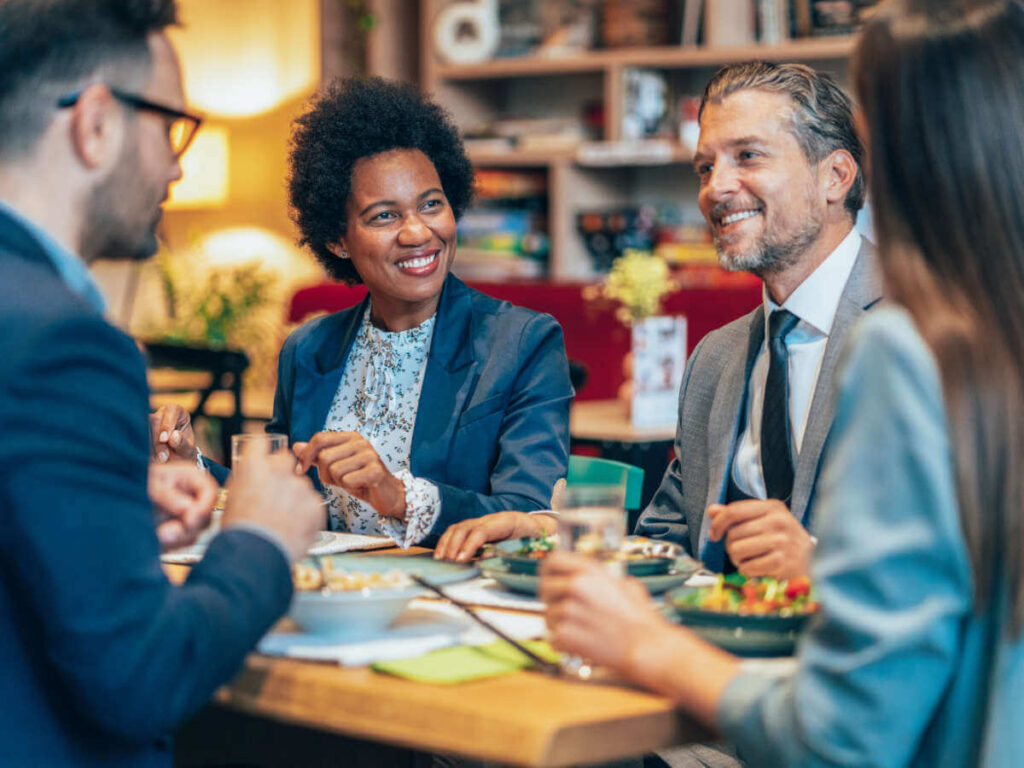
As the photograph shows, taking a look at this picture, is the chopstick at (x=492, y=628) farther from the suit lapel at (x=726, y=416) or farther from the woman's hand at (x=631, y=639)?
the suit lapel at (x=726, y=416)

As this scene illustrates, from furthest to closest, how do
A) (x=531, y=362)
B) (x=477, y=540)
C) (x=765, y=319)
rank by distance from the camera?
1. (x=531, y=362)
2. (x=765, y=319)
3. (x=477, y=540)

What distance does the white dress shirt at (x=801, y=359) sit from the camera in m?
1.87

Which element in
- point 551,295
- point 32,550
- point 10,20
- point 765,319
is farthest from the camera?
point 551,295

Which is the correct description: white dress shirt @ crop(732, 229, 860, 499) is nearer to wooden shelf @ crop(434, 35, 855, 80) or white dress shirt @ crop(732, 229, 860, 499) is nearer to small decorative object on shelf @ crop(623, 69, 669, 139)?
wooden shelf @ crop(434, 35, 855, 80)

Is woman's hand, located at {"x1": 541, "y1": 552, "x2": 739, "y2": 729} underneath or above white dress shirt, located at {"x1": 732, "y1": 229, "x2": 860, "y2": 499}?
underneath

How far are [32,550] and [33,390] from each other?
125 millimetres

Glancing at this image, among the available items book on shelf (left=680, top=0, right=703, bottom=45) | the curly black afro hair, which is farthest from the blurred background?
the curly black afro hair

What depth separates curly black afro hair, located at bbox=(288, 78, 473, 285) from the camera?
2.40 metres

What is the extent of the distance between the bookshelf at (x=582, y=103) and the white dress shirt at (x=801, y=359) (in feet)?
9.91

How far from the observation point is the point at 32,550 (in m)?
0.99

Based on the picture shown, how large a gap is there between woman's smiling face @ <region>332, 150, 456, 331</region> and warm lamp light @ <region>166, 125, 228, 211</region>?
3.46 metres

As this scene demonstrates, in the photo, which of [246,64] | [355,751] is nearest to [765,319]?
[355,751]

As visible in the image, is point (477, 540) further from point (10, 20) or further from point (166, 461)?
point (10, 20)

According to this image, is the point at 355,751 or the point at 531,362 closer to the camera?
the point at 355,751
